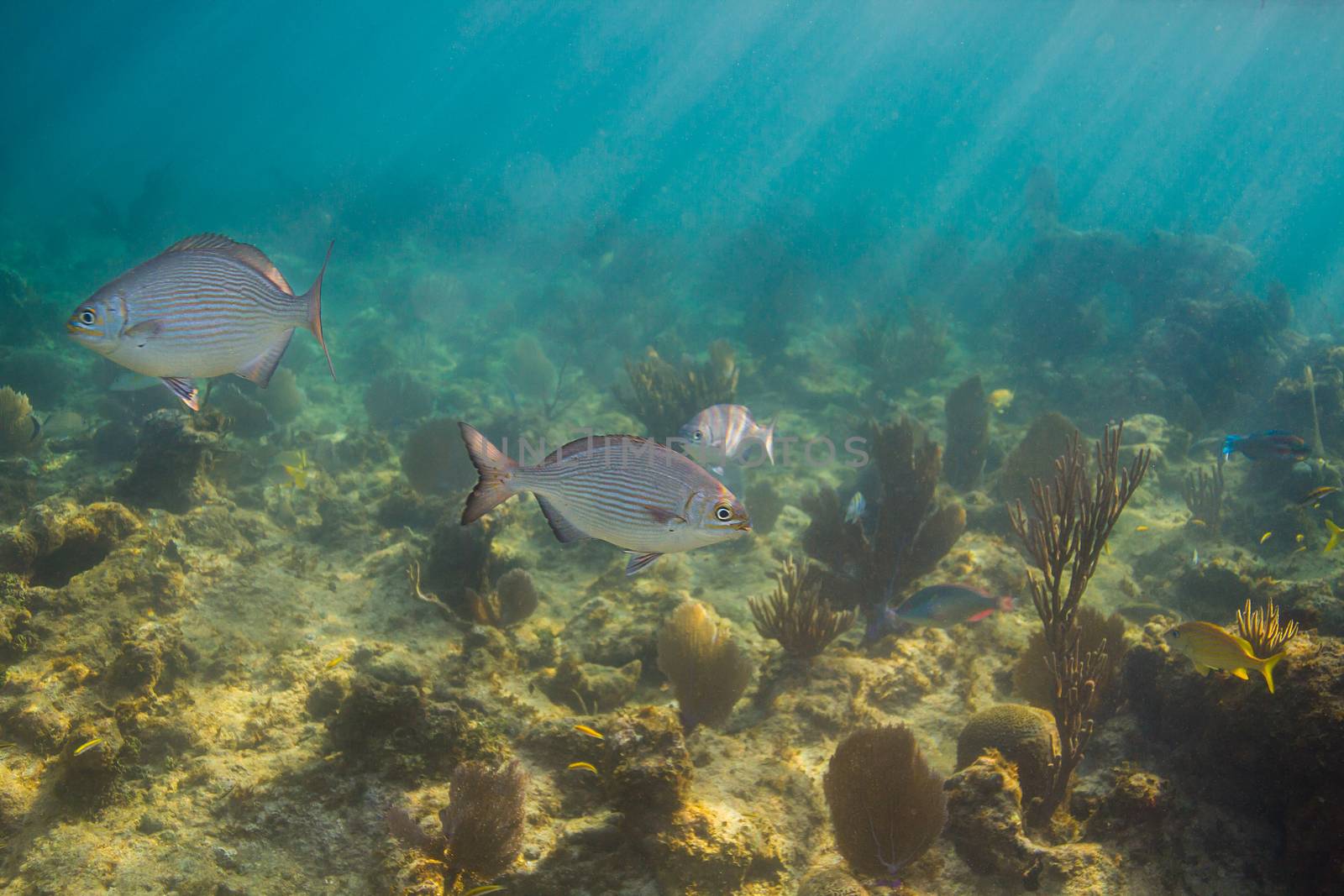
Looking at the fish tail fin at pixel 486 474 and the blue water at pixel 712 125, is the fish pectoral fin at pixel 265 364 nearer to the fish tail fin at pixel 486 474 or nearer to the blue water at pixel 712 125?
the fish tail fin at pixel 486 474

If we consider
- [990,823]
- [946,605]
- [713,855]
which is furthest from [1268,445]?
[713,855]

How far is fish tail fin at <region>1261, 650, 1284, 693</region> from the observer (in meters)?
2.63

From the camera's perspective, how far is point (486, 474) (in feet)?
7.73

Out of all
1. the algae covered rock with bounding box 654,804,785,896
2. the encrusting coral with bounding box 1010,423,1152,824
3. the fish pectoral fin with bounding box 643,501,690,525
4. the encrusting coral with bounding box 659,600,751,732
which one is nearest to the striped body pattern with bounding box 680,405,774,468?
the encrusting coral with bounding box 659,600,751,732

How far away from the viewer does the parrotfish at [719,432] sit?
5281mm

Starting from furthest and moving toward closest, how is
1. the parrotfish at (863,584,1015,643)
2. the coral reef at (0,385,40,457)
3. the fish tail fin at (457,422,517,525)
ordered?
the coral reef at (0,385,40,457), the parrotfish at (863,584,1015,643), the fish tail fin at (457,422,517,525)

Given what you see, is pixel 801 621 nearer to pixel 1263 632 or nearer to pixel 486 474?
pixel 1263 632

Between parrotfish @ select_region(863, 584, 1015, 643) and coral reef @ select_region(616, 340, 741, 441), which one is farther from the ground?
parrotfish @ select_region(863, 584, 1015, 643)

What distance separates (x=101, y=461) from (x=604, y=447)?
8.62 m

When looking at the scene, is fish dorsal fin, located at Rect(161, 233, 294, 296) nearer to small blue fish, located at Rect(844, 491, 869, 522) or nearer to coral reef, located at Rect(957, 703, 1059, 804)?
coral reef, located at Rect(957, 703, 1059, 804)

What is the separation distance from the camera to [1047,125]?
117312 millimetres

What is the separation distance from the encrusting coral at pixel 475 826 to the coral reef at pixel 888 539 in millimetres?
3497

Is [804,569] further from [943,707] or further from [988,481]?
[988,481]

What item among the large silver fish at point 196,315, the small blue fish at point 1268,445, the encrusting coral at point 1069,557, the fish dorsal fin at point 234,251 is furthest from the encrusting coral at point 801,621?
the small blue fish at point 1268,445
